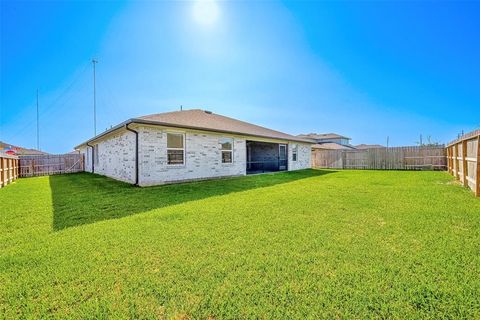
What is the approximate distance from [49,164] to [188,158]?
14.5m

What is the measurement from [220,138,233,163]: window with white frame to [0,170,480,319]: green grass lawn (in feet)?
23.7

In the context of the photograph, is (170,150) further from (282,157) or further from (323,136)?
(323,136)

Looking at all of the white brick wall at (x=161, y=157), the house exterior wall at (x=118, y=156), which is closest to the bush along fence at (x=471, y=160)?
the white brick wall at (x=161, y=157)

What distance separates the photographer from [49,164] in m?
17.8

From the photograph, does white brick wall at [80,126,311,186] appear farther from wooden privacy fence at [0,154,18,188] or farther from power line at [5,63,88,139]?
power line at [5,63,88,139]

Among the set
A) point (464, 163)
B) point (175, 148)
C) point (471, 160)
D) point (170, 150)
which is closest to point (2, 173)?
point (170, 150)

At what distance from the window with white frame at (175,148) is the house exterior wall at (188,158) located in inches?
6.4

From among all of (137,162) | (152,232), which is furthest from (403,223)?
(137,162)

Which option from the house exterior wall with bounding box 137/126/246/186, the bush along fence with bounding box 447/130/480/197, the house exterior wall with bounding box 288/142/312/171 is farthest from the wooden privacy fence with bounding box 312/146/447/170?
the house exterior wall with bounding box 137/126/246/186

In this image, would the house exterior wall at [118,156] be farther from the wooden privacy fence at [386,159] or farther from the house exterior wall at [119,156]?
the wooden privacy fence at [386,159]

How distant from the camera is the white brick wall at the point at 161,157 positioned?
9.17 m

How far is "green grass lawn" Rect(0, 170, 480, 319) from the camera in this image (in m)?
1.95

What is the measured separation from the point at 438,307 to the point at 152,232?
3704 millimetres

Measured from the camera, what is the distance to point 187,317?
184 cm
